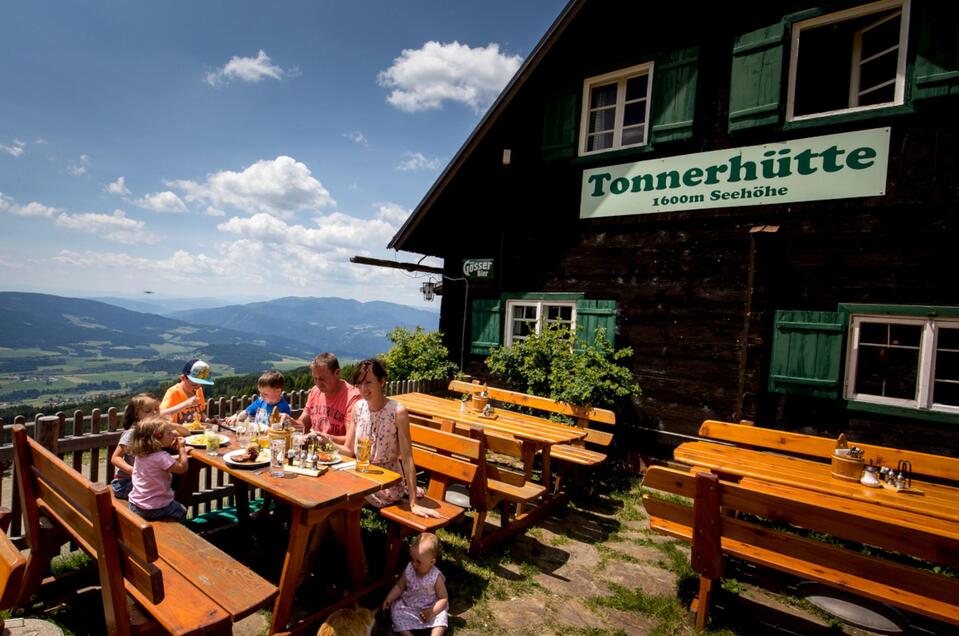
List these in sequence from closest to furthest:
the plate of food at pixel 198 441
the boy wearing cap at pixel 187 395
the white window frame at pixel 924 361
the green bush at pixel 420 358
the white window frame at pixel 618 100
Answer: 1. the plate of food at pixel 198 441
2. the boy wearing cap at pixel 187 395
3. the white window frame at pixel 924 361
4. the white window frame at pixel 618 100
5. the green bush at pixel 420 358

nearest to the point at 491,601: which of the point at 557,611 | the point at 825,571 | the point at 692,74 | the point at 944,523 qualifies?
the point at 557,611

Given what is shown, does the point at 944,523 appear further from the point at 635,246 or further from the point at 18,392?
the point at 18,392

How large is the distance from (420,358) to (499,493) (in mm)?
5563

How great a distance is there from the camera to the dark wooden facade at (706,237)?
18.4 ft

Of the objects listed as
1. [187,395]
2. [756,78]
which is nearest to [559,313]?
[756,78]

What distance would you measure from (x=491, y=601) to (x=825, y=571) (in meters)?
2.38

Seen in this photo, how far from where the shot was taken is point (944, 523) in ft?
11.3

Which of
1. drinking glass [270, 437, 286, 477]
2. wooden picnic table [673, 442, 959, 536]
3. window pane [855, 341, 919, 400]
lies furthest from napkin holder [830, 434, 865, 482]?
drinking glass [270, 437, 286, 477]

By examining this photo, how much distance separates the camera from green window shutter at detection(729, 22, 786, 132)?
6.36 metres

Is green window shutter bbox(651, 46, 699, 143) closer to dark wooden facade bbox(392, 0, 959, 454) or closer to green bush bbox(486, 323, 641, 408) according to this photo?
dark wooden facade bbox(392, 0, 959, 454)

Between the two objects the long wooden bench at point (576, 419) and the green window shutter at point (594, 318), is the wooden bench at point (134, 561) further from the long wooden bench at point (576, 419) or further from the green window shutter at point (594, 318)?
the green window shutter at point (594, 318)

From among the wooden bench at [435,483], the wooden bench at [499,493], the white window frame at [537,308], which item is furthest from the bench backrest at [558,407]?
the wooden bench at [435,483]

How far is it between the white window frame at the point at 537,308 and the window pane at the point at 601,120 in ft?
10.1

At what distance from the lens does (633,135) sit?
8.02 m
